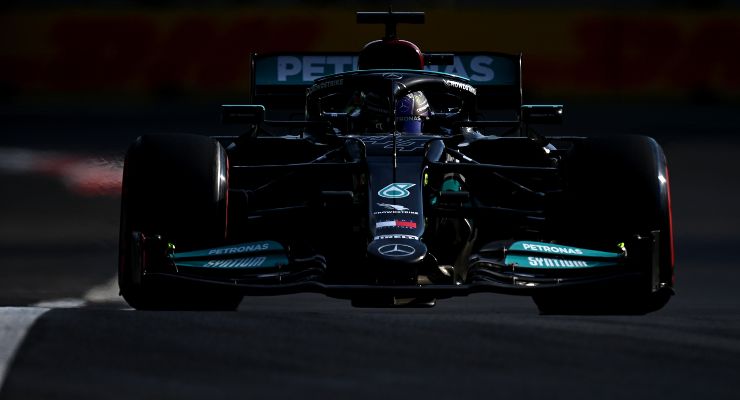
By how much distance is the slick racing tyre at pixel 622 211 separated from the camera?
7.75 metres

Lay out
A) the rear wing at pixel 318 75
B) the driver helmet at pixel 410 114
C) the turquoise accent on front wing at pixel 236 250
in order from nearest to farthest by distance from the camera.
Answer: the turquoise accent on front wing at pixel 236 250 → the driver helmet at pixel 410 114 → the rear wing at pixel 318 75

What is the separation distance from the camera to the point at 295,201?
29.0 ft

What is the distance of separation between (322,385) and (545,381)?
788 mm

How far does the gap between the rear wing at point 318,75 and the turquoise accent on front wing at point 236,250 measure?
3433 millimetres

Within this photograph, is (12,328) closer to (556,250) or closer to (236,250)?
(236,250)

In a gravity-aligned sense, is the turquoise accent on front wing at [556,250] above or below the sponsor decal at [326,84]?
below

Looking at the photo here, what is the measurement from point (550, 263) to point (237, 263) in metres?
1.54

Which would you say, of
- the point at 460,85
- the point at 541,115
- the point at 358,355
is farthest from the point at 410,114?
the point at 358,355

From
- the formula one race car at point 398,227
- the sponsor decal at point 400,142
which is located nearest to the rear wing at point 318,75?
the formula one race car at point 398,227

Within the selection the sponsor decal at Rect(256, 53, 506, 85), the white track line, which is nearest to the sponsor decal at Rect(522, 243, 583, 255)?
the white track line

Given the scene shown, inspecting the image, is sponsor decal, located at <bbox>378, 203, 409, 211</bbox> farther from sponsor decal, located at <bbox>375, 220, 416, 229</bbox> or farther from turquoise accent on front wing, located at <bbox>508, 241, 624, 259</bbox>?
turquoise accent on front wing, located at <bbox>508, 241, 624, 259</bbox>

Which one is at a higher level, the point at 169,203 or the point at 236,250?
the point at 169,203

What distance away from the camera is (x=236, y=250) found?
7711 millimetres

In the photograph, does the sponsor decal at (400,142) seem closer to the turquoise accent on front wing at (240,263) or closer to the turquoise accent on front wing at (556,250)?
the turquoise accent on front wing at (556,250)
